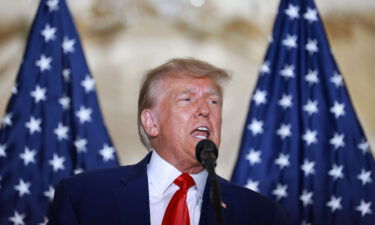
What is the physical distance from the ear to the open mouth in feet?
0.72

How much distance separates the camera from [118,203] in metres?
2.52

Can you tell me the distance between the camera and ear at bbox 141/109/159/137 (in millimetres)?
2775

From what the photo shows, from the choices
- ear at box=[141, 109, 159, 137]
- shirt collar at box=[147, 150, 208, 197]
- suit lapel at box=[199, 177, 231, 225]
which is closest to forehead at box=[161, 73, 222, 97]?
ear at box=[141, 109, 159, 137]

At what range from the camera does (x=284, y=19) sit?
3730 mm

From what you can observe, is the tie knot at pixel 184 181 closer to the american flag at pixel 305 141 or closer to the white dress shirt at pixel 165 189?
the white dress shirt at pixel 165 189

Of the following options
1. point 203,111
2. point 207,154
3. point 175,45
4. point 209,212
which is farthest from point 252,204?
point 175,45

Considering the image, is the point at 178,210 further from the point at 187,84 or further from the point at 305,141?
the point at 305,141

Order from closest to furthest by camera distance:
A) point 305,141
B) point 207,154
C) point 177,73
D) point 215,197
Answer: point 215,197 < point 207,154 < point 177,73 < point 305,141

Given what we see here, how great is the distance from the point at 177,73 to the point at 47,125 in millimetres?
1050

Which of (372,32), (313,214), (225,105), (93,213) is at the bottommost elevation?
(313,214)

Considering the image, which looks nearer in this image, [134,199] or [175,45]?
[134,199]

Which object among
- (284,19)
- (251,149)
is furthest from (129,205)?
(284,19)

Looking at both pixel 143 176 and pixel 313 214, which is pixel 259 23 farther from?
pixel 143 176

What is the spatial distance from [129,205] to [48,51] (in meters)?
1.35
